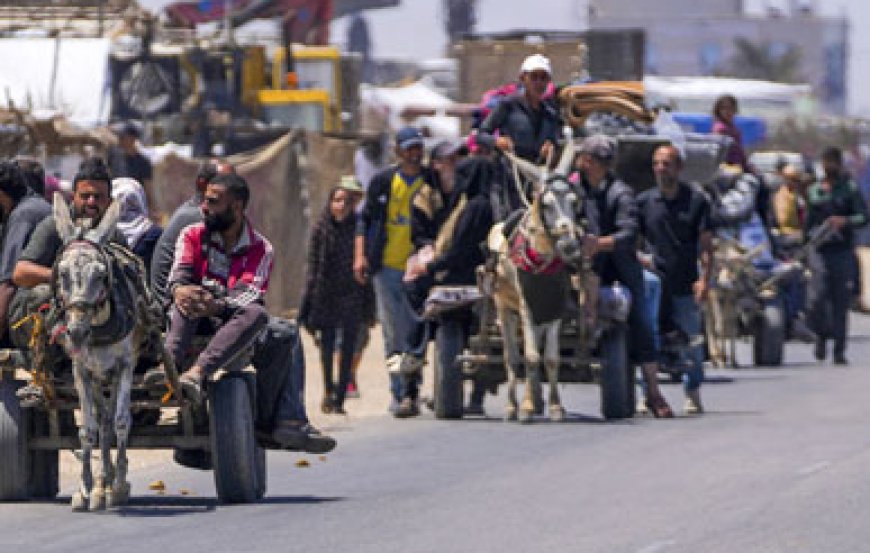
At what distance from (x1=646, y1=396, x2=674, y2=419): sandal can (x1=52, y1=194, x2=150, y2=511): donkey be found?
23.9ft

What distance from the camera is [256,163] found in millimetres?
31703

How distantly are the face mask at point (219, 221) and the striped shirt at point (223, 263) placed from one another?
0.03 m

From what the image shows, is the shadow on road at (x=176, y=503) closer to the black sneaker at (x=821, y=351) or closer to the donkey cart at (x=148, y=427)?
the donkey cart at (x=148, y=427)

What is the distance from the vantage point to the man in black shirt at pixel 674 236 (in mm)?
21312

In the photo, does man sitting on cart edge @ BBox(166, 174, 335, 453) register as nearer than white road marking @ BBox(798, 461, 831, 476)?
Yes

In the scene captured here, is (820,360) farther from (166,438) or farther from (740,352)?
(166,438)

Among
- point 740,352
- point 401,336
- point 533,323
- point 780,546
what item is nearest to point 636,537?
point 780,546

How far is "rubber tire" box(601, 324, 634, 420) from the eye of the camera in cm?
1978

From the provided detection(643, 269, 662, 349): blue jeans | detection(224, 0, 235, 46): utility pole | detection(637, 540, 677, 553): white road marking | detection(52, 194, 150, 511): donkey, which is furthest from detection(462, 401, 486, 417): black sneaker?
detection(224, 0, 235, 46): utility pole

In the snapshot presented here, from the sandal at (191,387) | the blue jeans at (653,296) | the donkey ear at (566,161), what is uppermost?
the donkey ear at (566,161)

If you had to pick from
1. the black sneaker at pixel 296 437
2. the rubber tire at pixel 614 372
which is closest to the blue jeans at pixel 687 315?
the rubber tire at pixel 614 372

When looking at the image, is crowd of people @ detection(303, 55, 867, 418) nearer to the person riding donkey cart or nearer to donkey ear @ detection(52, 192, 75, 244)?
the person riding donkey cart

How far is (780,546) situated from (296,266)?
811 inches

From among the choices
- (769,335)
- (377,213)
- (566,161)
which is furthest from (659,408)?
(769,335)
